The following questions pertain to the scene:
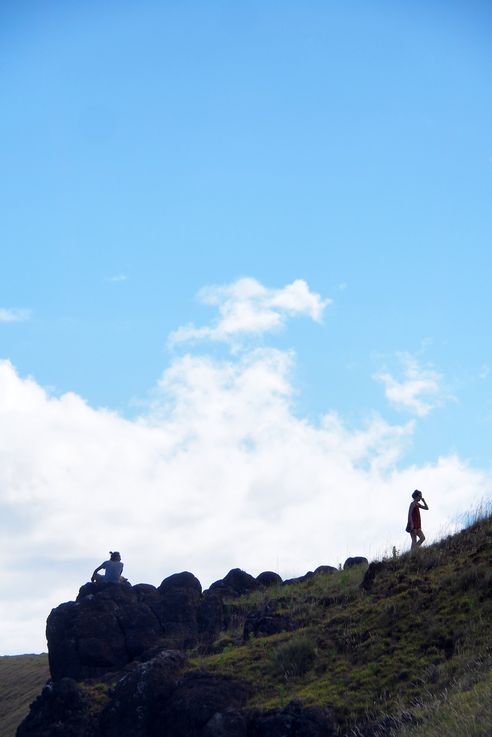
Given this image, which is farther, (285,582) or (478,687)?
(285,582)

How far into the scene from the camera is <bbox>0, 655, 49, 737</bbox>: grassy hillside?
23.6 meters

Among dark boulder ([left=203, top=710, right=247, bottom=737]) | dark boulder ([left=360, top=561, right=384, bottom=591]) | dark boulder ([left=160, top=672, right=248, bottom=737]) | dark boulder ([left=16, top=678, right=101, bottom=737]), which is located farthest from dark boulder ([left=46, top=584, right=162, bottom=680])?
dark boulder ([left=203, top=710, right=247, bottom=737])

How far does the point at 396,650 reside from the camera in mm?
16062

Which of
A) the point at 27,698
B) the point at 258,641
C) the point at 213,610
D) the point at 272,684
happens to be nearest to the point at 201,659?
the point at 258,641

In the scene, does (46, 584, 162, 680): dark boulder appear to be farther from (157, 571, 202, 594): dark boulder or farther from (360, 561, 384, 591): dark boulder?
(360, 561, 384, 591): dark boulder

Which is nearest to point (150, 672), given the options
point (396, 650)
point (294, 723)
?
point (294, 723)

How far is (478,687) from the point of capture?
475 inches

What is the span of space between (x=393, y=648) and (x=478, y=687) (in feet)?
13.8

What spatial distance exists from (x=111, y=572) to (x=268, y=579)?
5427 mm

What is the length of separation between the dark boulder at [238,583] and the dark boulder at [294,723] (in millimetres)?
11858

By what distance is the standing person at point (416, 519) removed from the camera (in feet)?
74.3

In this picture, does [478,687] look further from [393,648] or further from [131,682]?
[131,682]

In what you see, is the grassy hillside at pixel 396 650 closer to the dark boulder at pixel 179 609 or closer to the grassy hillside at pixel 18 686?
the dark boulder at pixel 179 609

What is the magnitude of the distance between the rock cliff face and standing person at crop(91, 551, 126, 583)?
47 centimetres
